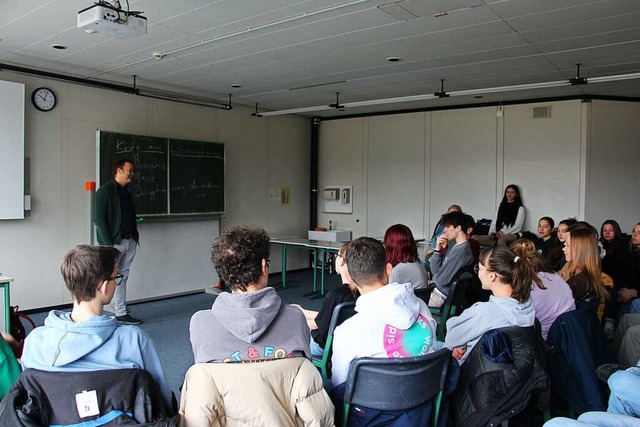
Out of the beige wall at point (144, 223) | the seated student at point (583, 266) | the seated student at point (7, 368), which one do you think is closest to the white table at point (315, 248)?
the beige wall at point (144, 223)

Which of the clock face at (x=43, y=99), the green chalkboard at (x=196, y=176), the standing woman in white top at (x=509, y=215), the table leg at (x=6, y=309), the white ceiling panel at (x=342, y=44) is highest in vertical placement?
the white ceiling panel at (x=342, y=44)

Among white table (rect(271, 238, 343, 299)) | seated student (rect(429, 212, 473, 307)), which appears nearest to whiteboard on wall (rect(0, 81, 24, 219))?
white table (rect(271, 238, 343, 299))

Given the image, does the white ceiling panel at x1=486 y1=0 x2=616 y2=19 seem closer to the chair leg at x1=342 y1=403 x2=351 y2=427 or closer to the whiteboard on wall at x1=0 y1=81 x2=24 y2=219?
the chair leg at x1=342 y1=403 x2=351 y2=427

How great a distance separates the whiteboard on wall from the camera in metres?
5.24

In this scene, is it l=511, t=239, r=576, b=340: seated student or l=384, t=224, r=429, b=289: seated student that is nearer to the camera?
l=511, t=239, r=576, b=340: seated student

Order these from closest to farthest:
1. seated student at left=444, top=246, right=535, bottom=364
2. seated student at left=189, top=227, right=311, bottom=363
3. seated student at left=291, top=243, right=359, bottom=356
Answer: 1. seated student at left=189, top=227, right=311, bottom=363
2. seated student at left=444, top=246, right=535, bottom=364
3. seated student at left=291, top=243, right=359, bottom=356

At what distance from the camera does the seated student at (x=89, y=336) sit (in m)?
1.57

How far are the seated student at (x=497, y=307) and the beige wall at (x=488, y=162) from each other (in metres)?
4.86

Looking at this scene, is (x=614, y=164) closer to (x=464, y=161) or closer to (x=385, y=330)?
(x=464, y=161)

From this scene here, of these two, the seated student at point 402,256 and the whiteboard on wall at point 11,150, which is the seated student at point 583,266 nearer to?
the seated student at point 402,256

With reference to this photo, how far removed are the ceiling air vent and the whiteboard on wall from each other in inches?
244

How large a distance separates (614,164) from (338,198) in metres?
4.16

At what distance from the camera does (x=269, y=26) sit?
4.09 meters

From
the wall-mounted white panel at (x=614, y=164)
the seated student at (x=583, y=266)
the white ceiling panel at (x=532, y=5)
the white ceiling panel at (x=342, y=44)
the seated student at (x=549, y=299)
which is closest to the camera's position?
the seated student at (x=549, y=299)
